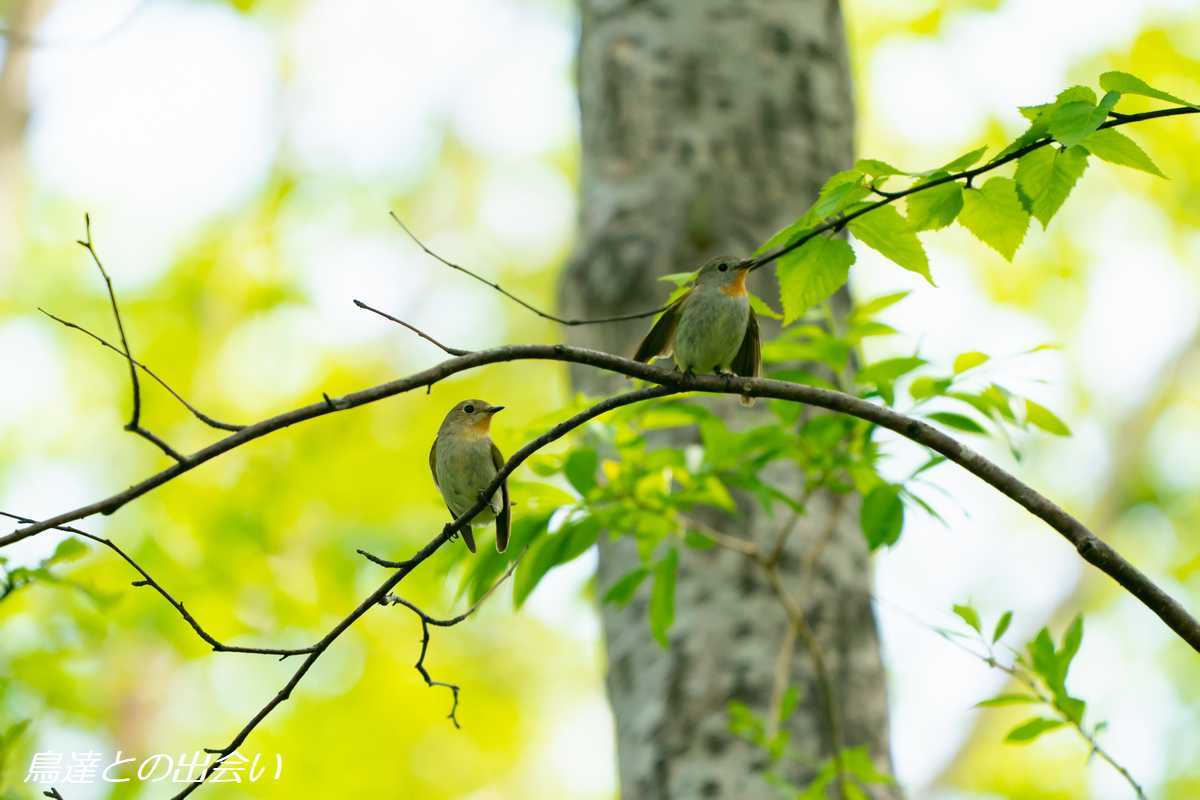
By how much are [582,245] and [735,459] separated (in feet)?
6.65

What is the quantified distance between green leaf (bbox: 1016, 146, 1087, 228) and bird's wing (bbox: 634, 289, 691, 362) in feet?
3.15

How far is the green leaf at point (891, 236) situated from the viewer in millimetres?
2023

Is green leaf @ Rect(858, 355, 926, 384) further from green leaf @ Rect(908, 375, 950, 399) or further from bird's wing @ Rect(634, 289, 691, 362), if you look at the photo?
bird's wing @ Rect(634, 289, 691, 362)

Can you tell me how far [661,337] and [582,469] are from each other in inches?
17.0

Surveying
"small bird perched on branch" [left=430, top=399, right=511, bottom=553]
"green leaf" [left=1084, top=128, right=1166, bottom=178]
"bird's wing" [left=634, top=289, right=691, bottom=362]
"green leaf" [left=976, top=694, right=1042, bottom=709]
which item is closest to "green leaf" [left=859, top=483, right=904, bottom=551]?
"green leaf" [left=976, top=694, right=1042, bottom=709]

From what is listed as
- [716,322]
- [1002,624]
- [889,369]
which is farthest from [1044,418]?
[716,322]

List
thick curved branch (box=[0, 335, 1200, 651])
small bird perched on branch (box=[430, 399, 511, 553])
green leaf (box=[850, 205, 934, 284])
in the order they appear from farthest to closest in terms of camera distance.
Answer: small bird perched on branch (box=[430, 399, 511, 553]) < green leaf (box=[850, 205, 934, 284]) < thick curved branch (box=[0, 335, 1200, 651])

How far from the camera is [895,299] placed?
3051 millimetres

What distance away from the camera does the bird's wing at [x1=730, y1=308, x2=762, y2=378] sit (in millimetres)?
3160

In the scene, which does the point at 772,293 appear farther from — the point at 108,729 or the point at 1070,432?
the point at 108,729

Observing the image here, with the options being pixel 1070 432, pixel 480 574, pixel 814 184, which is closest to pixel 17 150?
pixel 814 184

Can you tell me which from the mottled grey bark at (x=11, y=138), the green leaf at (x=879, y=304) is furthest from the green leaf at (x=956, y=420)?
the mottled grey bark at (x=11, y=138)

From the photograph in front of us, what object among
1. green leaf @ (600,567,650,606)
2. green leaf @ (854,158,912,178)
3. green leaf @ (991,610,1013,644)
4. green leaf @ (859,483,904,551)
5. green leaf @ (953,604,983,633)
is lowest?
green leaf @ (991,610,1013,644)

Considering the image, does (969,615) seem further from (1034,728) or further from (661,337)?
(661,337)
